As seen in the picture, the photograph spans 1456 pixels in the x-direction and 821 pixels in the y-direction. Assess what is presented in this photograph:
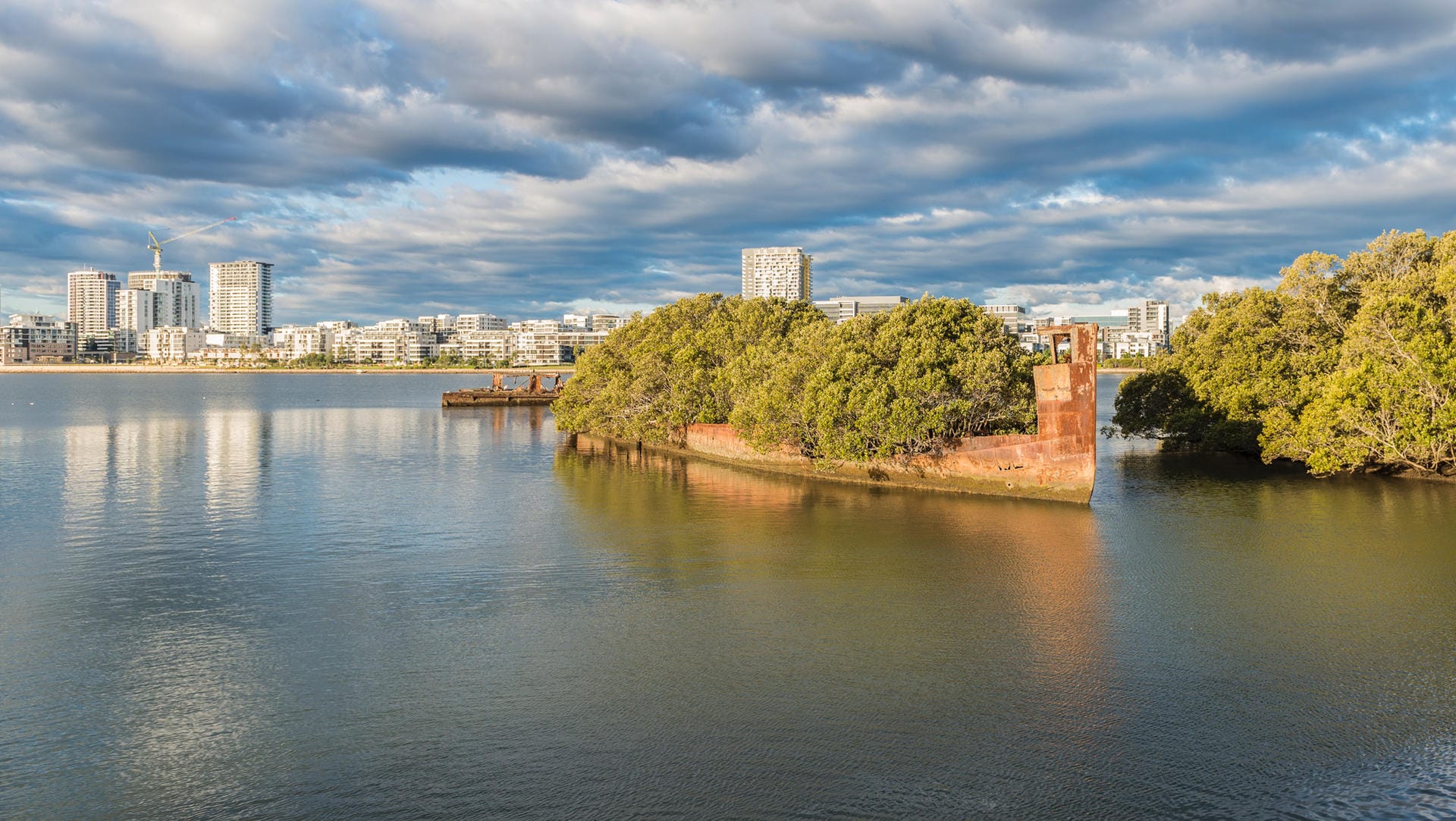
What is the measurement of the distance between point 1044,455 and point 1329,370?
19877mm

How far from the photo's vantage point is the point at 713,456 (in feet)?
192

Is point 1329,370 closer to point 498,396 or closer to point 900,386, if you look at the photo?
point 900,386

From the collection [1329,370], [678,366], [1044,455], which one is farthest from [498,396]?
[1329,370]

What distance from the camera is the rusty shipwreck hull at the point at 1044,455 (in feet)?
130

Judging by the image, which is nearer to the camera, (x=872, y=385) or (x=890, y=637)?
(x=890, y=637)

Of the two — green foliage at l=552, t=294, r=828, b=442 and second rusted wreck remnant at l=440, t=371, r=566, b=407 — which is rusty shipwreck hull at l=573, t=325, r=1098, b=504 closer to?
green foliage at l=552, t=294, r=828, b=442

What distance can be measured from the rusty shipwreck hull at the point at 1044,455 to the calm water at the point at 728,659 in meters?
1.43

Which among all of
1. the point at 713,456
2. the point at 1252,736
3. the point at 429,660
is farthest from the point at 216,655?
the point at 713,456

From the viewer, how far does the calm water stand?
13.9m

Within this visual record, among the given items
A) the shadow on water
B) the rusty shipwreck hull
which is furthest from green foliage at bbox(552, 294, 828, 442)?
the shadow on water

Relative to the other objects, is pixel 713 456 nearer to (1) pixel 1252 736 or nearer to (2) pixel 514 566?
(2) pixel 514 566

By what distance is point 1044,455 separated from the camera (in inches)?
1583

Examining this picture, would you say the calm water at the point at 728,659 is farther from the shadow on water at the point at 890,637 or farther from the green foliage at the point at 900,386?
the green foliage at the point at 900,386

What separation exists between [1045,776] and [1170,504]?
29.4 meters
